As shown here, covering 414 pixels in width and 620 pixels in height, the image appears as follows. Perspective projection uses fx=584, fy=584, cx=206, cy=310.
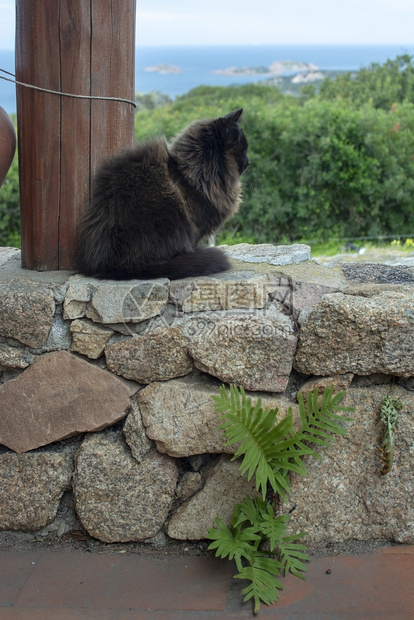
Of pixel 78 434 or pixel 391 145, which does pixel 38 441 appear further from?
pixel 391 145

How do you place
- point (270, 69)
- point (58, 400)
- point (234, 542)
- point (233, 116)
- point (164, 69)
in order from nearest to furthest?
point (234, 542)
point (58, 400)
point (233, 116)
point (164, 69)
point (270, 69)

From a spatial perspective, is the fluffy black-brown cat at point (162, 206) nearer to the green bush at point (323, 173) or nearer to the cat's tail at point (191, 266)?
the cat's tail at point (191, 266)

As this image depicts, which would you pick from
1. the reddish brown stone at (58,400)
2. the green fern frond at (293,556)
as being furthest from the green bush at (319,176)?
the green fern frond at (293,556)

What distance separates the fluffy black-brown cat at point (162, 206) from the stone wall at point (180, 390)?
0.12 m

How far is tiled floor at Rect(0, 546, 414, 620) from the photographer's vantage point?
6.93 feet

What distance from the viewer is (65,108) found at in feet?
8.02

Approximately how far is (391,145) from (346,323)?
5.96 m

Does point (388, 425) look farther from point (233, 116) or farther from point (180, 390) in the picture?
point (233, 116)

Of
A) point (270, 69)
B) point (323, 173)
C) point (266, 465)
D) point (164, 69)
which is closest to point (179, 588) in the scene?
point (266, 465)

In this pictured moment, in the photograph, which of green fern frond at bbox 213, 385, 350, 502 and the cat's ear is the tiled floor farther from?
the cat's ear

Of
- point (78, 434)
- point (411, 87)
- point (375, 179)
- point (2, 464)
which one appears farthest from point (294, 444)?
point (411, 87)

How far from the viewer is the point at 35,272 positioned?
2.60 m

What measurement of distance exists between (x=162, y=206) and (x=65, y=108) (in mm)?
581

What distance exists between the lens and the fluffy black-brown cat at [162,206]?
2.40m
